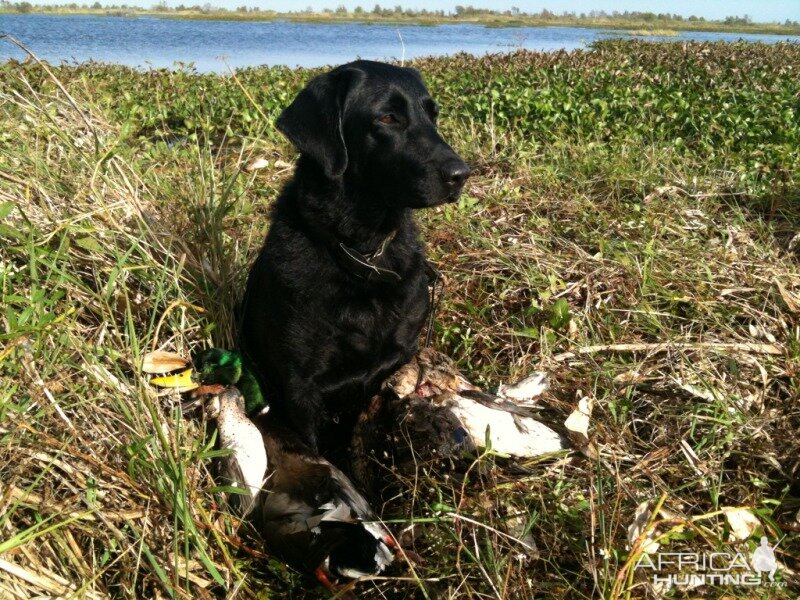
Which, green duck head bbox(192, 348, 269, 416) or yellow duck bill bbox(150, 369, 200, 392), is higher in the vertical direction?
yellow duck bill bbox(150, 369, 200, 392)

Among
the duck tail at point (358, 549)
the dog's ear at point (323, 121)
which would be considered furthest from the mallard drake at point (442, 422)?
the dog's ear at point (323, 121)

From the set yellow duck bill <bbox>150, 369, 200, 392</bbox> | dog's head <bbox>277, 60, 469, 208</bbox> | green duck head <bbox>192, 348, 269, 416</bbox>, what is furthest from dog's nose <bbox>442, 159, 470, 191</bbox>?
yellow duck bill <bbox>150, 369, 200, 392</bbox>

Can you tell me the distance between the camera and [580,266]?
3.51m

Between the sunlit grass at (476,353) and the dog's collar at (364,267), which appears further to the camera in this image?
the dog's collar at (364,267)

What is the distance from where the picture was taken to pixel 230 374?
2713 mm

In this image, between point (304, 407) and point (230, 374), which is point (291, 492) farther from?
point (230, 374)

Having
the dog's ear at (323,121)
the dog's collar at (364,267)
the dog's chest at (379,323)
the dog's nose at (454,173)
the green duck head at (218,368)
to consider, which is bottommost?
the green duck head at (218,368)

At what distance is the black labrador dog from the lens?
8.41ft

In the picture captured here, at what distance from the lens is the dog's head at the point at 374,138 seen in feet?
8.34

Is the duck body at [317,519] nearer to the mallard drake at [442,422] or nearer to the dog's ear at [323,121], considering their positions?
the mallard drake at [442,422]

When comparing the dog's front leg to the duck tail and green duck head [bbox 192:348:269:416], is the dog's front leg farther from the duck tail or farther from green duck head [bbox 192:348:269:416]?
the duck tail

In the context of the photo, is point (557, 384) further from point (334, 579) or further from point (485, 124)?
point (485, 124)
